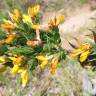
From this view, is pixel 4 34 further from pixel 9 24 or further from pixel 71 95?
pixel 71 95

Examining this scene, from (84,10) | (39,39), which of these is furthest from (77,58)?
(84,10)

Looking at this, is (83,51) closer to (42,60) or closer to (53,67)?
(53,67)

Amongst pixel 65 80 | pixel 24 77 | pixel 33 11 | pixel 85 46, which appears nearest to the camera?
pixel 85 46

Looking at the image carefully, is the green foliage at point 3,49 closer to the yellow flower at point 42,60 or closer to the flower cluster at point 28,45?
the flower cluster at point 28,45

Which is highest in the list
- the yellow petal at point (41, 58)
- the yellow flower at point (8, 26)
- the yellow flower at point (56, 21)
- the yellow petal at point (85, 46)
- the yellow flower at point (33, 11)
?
the yellow flower at point (33, 11)

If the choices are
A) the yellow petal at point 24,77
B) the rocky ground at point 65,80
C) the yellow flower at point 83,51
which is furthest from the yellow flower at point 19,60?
the yellow flower at point 83,51

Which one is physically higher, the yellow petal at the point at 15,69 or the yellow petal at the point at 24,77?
the yellow petal at the point at 15,69

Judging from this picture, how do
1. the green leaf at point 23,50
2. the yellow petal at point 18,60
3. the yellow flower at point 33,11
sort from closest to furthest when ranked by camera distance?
the yellow petal at point 18,60 → the green leaf at point 23,50 → the yellow flower at point 33,11

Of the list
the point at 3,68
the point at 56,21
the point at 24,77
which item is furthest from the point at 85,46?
the point at 3,68
